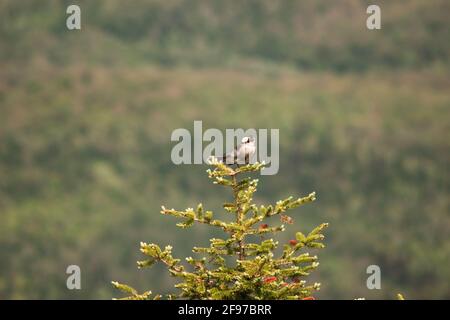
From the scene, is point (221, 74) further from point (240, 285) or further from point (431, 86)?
point (240, 285)

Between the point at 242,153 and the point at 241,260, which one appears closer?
the point at 241,260

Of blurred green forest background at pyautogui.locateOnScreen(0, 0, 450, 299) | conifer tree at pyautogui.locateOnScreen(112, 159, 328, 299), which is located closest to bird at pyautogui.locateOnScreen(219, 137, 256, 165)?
conifer tree at pyautogui.locateOnScreen(112, 159, 328, 299)

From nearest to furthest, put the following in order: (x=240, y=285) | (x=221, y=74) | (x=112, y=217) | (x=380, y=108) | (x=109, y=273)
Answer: (x=240, y=285), (x=109, y=273), (x=112, y=217), (x=380, y=108), (x=221, y=74)

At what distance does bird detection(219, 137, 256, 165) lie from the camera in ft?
47.2

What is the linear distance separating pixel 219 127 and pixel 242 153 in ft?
467

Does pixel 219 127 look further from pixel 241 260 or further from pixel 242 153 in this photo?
pixel 241 260

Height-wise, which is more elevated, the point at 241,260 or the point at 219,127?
the point at 219,127

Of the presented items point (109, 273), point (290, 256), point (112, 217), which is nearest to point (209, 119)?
point (112, 217)

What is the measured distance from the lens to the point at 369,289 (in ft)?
439

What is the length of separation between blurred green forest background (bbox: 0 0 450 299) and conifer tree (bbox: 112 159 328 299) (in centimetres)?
10386

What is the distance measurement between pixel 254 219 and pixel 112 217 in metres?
137

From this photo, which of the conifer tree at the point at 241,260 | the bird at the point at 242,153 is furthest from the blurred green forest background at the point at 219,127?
the conifer tree at the point at 241,260

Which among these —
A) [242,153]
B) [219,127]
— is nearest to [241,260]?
[242,153]

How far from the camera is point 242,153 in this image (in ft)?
47.2
